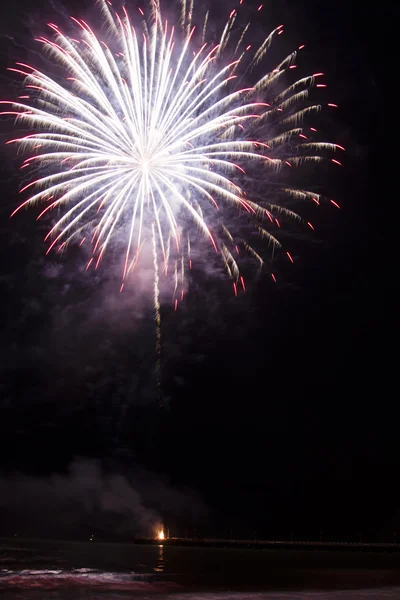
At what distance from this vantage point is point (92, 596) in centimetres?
4141

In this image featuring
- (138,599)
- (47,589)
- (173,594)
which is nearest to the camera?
(138,599)

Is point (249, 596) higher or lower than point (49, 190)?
lower

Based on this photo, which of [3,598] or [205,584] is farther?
[205,584]

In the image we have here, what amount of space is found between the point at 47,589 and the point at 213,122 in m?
35.3

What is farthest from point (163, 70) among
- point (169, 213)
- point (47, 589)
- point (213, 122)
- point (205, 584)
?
point (205, 584)

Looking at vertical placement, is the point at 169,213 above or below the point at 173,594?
above

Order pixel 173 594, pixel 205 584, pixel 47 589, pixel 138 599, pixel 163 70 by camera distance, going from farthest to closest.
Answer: pixel 205 584
pixel 47 589
pixel 173 594
pixel 138 599
pixel 163 70

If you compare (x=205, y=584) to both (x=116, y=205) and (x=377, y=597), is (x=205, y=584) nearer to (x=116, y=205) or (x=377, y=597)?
(x=377, y=597)

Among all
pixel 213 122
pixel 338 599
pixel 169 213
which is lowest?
pixel 338 599

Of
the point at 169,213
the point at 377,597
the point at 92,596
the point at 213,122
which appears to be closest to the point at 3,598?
the point at 92,596

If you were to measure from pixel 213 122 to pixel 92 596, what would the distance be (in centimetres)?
3124

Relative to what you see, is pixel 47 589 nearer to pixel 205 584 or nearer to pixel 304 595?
pixel 205 584

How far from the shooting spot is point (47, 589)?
46.3 metres

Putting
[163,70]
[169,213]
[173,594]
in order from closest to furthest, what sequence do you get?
[163,70] → [169,213] → [173,594]
